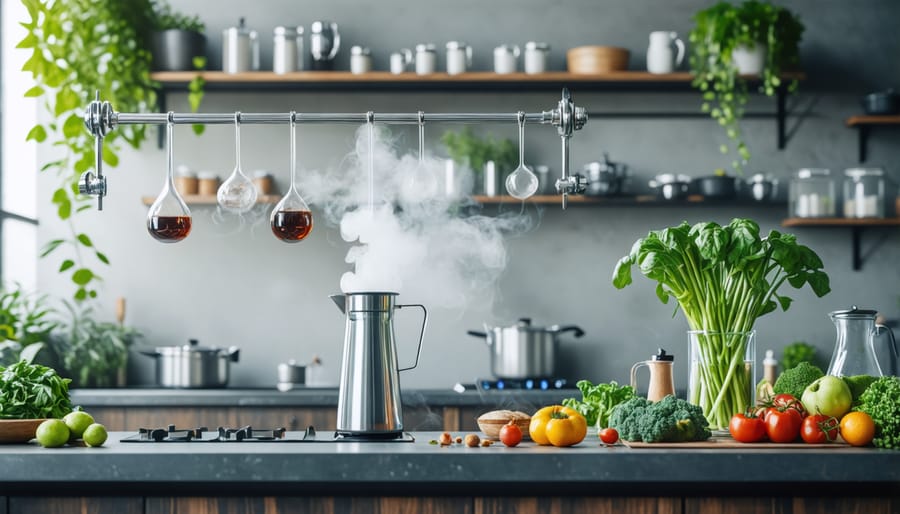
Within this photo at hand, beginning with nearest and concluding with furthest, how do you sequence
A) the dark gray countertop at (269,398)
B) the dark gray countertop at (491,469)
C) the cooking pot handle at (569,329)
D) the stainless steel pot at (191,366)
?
the dark gray countertop at (491,469), the dark gray countertop at (269,398), the stainless steel pot at (191,366), the cooking pot handle at (569,329)

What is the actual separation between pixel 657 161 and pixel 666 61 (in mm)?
490

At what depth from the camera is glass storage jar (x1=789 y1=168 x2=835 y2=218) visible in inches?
175

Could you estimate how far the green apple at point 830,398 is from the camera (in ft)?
7.39

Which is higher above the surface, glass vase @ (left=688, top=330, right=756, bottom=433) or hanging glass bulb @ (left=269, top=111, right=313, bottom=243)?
hanging glass bulb @ (left=269, top=111, right=313, bottom=243)

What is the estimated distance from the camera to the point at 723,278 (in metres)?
2.46

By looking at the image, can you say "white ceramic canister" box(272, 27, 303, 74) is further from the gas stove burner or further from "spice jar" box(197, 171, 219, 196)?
the gas stove burner

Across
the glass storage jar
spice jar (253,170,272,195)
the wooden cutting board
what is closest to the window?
spice jar (253,170,272,195)

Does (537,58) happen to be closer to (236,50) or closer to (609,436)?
(236,50)

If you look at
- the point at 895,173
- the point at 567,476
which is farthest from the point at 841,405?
the point at 895,173

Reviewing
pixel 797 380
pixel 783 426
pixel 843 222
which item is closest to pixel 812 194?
pixel 843 222

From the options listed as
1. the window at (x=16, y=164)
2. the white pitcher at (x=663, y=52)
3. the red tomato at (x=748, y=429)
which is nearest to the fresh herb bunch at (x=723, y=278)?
the red tomato at (x=748, y=429)

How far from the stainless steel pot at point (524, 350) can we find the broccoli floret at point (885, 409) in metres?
2.08

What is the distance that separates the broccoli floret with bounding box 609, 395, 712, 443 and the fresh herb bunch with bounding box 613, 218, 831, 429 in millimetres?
218

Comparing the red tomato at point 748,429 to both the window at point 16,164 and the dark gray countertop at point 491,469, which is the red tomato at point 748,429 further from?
the window at point 16,164
